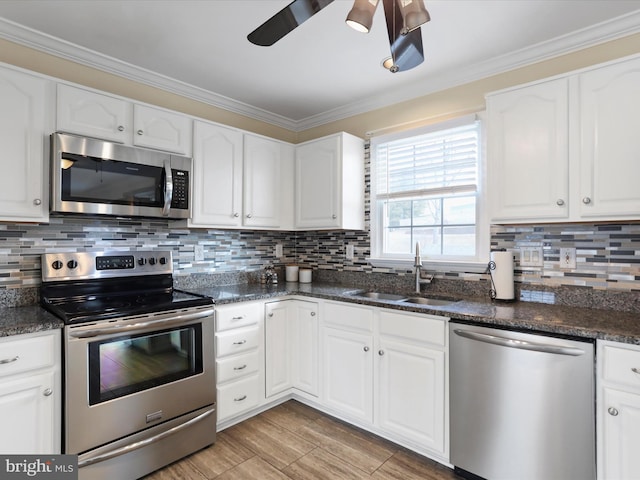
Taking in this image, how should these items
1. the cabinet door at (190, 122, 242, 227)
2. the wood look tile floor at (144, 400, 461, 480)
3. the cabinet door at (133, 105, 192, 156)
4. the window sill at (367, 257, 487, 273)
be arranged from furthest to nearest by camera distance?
the cabinet door at (190, 122, 242, 227), the window sill at (367, 257, 487, 273), the cabinet door at (133, 105, 192, 156), the wood look tile floor at (144, 400, 461, 480)

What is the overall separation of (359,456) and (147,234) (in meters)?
2.03

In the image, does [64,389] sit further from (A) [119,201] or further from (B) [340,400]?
(B) [340,400]

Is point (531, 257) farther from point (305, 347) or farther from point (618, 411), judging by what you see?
point (305, 347)

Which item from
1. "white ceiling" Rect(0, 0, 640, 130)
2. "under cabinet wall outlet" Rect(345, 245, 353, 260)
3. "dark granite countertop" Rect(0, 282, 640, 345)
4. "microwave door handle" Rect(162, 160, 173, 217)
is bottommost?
"dark granite countertop" Rect(0, 282, 640, 345)

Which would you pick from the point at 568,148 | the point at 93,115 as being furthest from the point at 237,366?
the point at 568,148

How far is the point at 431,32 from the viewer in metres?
2.07

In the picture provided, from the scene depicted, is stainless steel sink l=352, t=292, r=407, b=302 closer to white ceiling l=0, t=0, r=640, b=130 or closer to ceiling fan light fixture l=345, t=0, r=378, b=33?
white ceiling l=0, t=0, r=640, b=130

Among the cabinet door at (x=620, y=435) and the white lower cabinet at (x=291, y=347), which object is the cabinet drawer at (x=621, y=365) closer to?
the cabinet door at (x=620, y=435)

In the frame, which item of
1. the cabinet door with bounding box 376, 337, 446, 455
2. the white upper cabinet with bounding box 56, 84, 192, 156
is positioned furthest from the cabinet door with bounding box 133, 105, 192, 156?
the cabinet door with bounding box 376, 337, 446, 455

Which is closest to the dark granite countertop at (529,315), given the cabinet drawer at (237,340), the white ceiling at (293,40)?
the cabinet drawer at (237,340)

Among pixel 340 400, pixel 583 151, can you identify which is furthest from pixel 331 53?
pixel 340 400

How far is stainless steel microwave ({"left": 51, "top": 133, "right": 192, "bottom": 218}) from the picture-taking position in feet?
6.47

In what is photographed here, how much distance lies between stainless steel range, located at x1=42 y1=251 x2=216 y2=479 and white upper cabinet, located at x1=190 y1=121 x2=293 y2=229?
2.13 ft

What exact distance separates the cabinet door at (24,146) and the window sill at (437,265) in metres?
2.26
